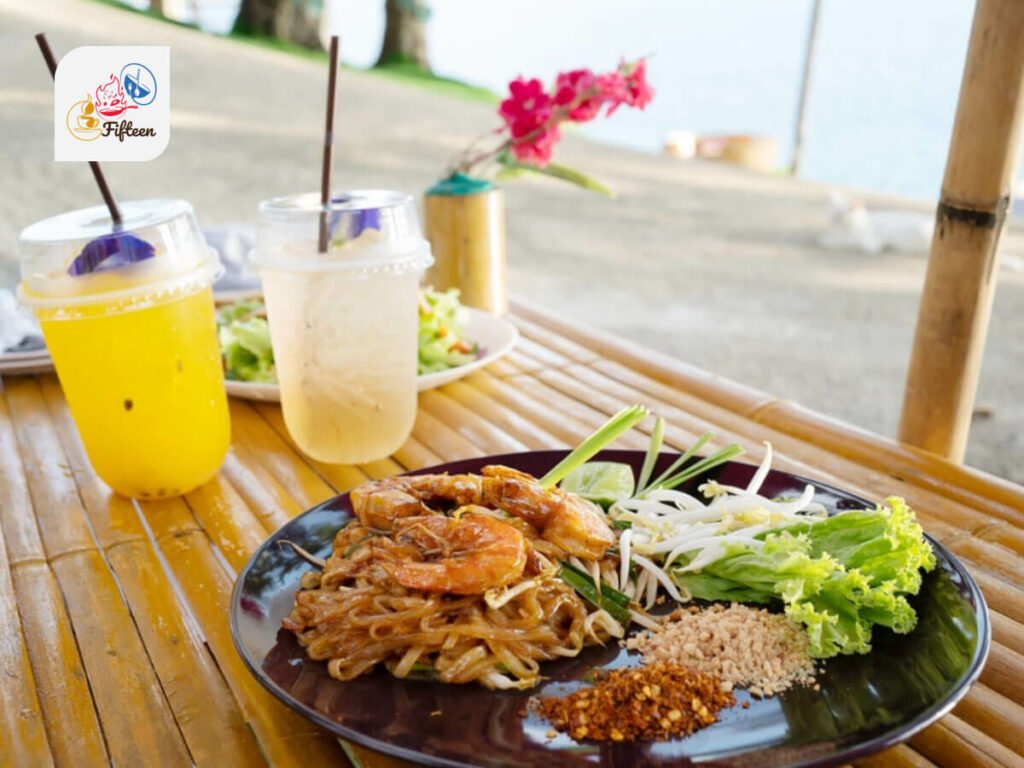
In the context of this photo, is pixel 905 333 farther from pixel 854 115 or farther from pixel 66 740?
pixel 854 115

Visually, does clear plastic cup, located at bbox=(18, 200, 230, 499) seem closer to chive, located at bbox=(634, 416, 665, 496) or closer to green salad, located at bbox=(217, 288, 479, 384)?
green salad, located at bbox=(217, 288, 479, 384)

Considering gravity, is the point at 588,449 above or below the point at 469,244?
below

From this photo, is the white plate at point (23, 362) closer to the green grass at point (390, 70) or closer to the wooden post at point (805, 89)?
the wooden post at point (805, 89)

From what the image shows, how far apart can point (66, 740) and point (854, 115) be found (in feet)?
57.5

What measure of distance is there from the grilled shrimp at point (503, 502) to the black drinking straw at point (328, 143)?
51cm

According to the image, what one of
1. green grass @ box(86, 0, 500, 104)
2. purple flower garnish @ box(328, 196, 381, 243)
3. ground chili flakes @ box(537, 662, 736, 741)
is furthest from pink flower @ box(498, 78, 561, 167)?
green grass @ box(86, 0, 500, 104)

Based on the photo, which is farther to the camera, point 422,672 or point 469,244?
point 469,244

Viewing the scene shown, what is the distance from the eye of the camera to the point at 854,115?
16453mm

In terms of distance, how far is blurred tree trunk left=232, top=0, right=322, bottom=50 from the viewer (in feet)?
52.3

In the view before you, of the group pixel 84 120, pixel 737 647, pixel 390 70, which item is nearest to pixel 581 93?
pixel 84 120

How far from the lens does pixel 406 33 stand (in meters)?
16.5

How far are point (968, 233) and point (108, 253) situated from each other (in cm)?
169

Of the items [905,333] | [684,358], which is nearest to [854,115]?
[905,333]

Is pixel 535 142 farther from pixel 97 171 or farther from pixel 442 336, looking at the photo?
pixel 97 171
